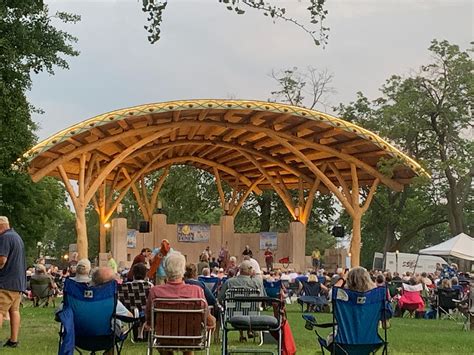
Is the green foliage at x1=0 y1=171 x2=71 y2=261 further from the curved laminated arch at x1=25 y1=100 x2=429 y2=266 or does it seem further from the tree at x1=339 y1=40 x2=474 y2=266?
the tree at x1=339 y1=40 x2=474 y2=266

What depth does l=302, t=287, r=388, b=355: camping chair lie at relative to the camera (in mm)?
6258

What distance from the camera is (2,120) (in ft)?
37.6

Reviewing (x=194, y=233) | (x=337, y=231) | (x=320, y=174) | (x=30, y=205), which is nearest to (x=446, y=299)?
(x=320, y=174)

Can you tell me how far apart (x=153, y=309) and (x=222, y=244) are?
970 inches

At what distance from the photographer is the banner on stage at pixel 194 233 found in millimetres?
30266

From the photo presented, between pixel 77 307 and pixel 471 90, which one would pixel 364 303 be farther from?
pixel 471 90

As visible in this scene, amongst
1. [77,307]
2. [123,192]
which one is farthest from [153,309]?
[123,192]

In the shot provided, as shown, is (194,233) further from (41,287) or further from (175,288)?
(175,288)

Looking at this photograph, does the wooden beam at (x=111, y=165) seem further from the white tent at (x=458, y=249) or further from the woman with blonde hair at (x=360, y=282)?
the woman with blonde hair at (x=360, y=282)

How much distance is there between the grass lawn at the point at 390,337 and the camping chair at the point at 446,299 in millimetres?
854

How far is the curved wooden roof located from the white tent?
2309mm

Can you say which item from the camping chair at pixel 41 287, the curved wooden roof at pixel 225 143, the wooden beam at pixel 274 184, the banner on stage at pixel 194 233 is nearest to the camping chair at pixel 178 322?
the camping chair at pixel 41 287

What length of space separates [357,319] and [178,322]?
4.59 feet

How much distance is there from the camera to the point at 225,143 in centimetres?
2820
